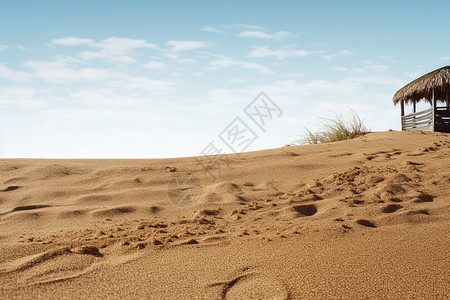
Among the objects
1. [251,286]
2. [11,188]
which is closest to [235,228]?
[251,286]

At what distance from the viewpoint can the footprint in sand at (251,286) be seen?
68.9 inches

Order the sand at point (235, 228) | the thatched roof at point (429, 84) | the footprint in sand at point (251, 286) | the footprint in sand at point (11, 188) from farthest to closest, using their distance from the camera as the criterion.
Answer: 1. the thatched roof at point (429, 84)
2. the footprint in sand at point (11, 188)
3. the sand at point (235, 228)
4. the footprint in sand at point (251, 286)

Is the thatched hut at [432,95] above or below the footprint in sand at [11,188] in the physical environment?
above

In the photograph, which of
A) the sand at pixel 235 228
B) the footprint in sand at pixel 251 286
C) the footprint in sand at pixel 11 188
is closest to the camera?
the footprint in sand at pixel 251 286

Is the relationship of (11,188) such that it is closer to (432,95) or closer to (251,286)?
(251,286)

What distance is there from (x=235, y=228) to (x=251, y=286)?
94 cm

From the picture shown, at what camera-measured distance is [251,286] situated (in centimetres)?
184

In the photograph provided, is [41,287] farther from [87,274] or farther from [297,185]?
[297,185]

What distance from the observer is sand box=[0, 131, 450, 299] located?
6.17ft

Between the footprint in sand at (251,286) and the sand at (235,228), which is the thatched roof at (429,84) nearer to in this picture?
the sand at (235,228)

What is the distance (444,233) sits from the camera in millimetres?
2504

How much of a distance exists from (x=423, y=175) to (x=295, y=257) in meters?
2.17

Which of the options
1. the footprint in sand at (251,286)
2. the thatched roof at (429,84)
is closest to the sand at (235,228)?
the footprint in sand at (251,286)

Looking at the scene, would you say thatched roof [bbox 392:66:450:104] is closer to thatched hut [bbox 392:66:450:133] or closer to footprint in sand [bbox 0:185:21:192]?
thatched hut [bbox 392:66:450:133]
